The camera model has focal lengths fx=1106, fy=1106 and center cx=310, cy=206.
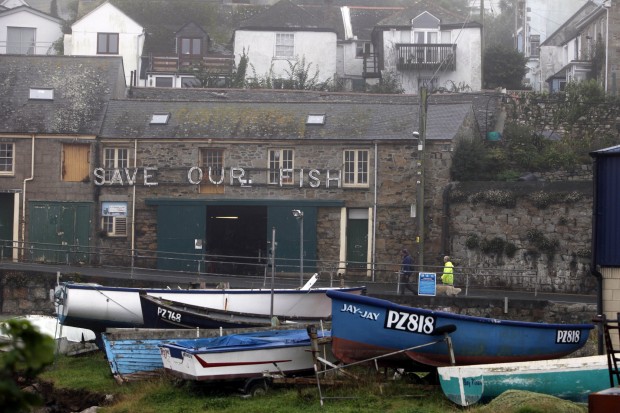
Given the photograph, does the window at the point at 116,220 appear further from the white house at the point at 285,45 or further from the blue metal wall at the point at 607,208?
the blue metal wall at the point at 607,208

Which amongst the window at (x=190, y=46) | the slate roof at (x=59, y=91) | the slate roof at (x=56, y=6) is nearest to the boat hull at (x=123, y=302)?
the slate roof at (x=59, y=91)

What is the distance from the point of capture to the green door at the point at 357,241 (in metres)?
37.8

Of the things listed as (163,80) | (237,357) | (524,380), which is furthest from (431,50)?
(524,380)

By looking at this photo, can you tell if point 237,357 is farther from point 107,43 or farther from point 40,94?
point 107,43

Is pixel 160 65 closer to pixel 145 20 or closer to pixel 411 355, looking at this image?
pixel 145 20

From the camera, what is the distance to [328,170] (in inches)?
1513

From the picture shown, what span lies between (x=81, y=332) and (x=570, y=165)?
20916 mm

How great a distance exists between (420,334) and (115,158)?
71.4ft

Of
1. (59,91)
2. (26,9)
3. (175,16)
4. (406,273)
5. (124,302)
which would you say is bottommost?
(124,302)

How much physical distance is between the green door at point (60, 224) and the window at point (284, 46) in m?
19.6

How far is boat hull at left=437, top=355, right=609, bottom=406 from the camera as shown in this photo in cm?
1848

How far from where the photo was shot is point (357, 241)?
37969 millimetres

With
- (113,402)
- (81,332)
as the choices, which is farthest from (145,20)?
(113,402)

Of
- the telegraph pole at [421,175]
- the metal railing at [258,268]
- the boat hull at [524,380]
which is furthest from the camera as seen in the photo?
the metal railing at [258,268]
